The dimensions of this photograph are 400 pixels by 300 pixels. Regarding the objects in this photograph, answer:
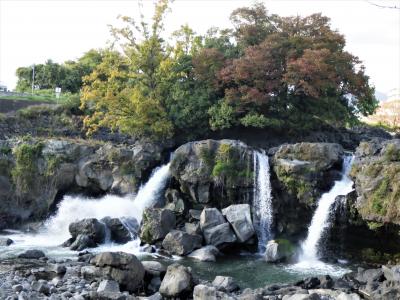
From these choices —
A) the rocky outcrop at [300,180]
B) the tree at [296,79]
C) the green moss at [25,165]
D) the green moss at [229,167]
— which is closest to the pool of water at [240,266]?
the rocky outcrop at [300,180]

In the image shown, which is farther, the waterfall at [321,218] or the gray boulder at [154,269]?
the waterfall at [321,218]

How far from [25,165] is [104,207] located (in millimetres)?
4879

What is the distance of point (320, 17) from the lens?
2658cm

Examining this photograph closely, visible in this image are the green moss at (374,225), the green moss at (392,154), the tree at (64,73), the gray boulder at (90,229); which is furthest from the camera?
the tree at (64,73)

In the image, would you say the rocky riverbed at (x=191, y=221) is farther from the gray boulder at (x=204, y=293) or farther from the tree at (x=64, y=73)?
the tree at (x=64, y=73)

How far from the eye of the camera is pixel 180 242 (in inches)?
765

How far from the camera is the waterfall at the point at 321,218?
19.7m

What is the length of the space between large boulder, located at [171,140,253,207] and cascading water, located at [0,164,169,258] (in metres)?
1.87

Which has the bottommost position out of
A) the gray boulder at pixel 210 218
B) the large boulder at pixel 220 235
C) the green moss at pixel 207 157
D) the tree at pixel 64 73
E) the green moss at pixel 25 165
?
the large boulder at pixel 220 235

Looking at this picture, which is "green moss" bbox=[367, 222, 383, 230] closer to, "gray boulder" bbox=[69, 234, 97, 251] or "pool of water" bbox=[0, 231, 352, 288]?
"pool of water" bbox=[0, 231, 352, 288]

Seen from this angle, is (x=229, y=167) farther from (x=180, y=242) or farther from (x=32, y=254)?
(x=32, y=254)

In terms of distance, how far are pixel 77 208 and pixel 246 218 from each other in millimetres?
9603

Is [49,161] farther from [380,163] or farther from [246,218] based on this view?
[380,163]

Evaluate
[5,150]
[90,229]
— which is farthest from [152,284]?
[5,150]
